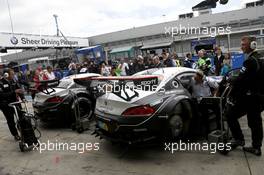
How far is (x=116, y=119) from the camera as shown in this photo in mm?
4480

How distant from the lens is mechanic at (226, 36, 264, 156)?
13.1 feet

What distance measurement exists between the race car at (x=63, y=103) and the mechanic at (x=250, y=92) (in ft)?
11.6

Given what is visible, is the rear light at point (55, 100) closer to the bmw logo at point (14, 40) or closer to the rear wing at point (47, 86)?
the rear wing at point (47, 86)

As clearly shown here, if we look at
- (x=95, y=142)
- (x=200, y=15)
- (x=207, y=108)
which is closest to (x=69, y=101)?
(x=95, y=142)

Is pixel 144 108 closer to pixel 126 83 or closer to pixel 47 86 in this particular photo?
pixel 126 83

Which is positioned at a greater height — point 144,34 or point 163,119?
point 144,34

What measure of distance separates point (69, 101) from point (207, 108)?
3.33 meters

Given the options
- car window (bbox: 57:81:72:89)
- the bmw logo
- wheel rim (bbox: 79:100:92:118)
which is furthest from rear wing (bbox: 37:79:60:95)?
the bmw logo

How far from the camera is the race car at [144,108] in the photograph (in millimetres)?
4379

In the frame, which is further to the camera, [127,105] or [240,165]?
[127,105]

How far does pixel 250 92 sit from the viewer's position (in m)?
4.09

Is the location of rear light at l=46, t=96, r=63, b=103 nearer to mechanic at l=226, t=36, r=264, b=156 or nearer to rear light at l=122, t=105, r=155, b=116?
rear light at l=122, t=105, r=155, b=116

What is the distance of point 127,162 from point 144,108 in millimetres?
944

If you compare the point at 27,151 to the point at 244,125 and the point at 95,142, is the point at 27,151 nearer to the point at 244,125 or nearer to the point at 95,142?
the point at 95,142
